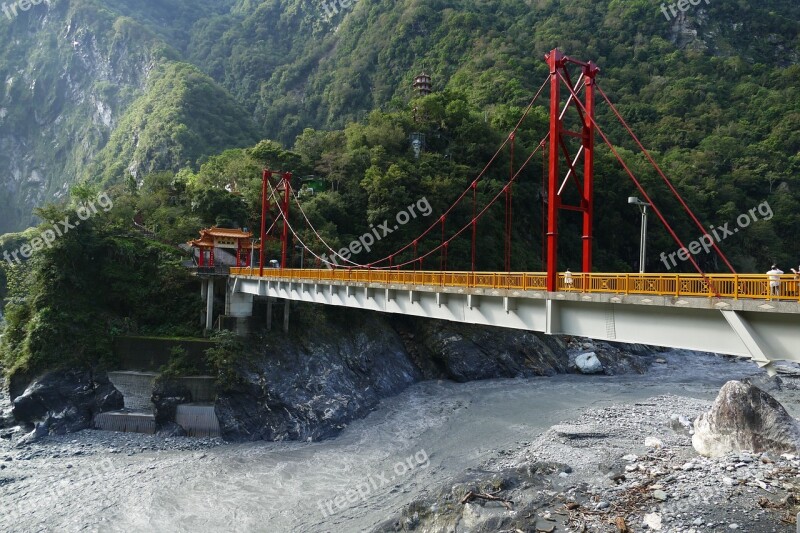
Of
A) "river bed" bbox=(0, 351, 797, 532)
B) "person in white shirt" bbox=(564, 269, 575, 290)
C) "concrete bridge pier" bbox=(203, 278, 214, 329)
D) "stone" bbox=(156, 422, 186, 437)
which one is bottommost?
"river bed" bbox=(0, 351, 797, 532)

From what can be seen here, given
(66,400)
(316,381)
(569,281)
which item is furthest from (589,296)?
(66,400)

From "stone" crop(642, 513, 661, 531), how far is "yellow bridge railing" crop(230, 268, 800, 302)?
15.3ft

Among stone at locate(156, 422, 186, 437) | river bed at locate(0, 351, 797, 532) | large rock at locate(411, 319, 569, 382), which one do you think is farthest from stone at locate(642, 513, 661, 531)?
large rock at locate(411, 319, 569, 382)

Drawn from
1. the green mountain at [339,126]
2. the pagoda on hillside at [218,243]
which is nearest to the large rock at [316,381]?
the green mountain at [339,126]

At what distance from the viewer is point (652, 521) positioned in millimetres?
10555

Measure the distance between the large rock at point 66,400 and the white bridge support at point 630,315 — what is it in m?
11.4

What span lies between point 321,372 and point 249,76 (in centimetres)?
8326

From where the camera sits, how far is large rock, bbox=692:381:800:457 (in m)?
13.7

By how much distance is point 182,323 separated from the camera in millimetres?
24422

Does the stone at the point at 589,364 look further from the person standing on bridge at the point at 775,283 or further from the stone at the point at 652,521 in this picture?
the person standing on bridge at the point at 775,283

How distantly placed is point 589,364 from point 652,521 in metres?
20.6

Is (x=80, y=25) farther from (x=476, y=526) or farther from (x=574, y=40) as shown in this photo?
(x=476, y=526)

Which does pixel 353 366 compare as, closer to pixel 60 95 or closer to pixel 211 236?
pixel 211 236

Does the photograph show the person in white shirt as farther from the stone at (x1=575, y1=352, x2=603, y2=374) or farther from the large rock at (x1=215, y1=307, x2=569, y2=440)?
the stone at (x1=575, y1=352, x2=603, y2=374)
